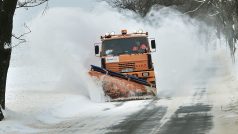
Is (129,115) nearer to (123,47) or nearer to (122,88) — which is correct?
(122,88)

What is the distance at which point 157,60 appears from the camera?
1032 inches

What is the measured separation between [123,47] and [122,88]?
188 centimetres

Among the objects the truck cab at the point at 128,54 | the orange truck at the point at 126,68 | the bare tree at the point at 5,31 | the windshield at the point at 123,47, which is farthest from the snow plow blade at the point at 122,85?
the bare tree at the point at 5,31

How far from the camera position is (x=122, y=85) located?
55.1ft

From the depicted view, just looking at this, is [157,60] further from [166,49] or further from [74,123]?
[74,123]

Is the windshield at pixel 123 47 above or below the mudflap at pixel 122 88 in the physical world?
above

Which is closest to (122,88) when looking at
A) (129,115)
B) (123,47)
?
(123,47)

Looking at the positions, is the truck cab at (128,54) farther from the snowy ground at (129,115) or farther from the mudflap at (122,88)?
the snowy ground at (129,115)

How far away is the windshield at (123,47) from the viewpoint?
18.0 metres

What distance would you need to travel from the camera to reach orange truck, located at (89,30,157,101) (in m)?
16.8

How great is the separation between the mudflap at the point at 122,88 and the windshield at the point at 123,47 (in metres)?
1.53


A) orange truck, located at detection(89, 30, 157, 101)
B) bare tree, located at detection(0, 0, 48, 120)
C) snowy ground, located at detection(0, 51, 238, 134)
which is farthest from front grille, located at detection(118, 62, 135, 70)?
bare tree, located at detection(0, 0, 48, 120)

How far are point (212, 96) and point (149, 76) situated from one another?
2.31 m

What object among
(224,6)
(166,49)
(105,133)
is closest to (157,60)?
(166,49)
